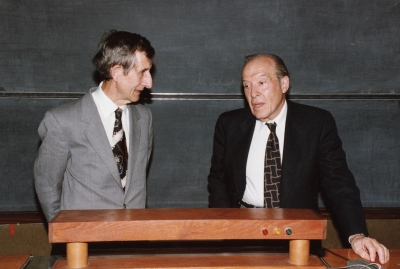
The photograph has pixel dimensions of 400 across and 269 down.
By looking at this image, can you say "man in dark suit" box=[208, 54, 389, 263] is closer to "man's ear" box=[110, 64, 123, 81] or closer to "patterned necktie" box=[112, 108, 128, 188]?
"patterned necktie" box=[112, 108, 128, 188]

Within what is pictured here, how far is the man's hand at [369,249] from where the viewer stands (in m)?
1.73

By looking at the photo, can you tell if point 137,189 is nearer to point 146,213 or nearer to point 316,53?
point 146,213

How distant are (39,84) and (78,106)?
93 centimetres

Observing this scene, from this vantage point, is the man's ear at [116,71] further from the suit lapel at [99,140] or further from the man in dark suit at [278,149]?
the man in dark suit at [278,149]

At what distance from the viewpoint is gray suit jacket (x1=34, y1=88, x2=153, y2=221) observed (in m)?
2.28

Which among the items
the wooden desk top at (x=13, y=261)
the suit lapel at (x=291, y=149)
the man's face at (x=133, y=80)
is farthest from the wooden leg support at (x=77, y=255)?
the suit lapel at (x=291, y=149)

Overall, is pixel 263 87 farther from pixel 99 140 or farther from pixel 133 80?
pixel 99 140

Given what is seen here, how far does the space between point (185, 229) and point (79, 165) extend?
103 centimetres

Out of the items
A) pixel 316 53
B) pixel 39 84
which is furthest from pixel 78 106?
pixel 316 53

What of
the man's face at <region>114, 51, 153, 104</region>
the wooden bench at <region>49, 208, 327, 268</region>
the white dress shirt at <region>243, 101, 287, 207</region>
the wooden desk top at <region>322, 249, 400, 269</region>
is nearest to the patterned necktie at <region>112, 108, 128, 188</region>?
the man's face at <region>114, 51, 153, 104</region>

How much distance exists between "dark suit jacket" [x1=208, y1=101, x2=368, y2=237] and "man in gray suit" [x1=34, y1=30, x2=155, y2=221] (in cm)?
47

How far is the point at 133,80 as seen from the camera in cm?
239

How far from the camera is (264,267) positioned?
Answer: 4.92 ft

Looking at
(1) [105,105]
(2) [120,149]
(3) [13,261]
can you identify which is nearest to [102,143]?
(2) [120,149]
